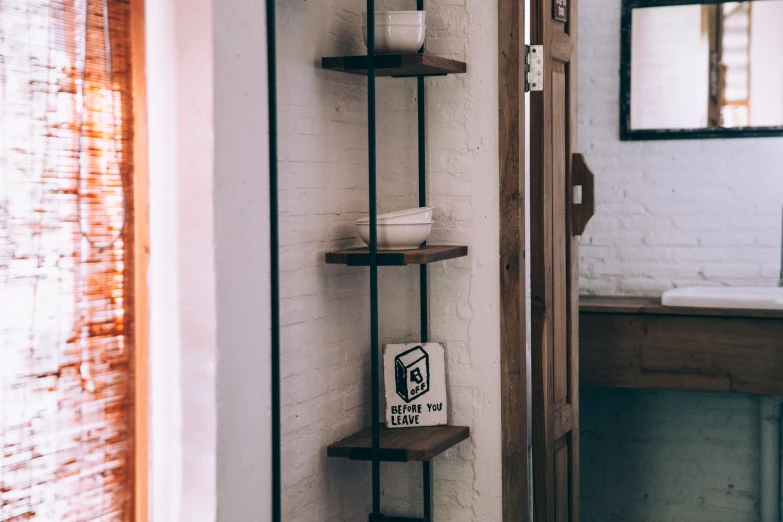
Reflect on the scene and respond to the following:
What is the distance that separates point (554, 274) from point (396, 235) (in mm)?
744

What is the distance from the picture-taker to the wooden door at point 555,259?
2801 millimetres

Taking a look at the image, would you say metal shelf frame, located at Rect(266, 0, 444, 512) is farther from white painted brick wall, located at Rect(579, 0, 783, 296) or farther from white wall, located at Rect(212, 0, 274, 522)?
white painted brick wall, located at Rect(579, 0, 783, 296)

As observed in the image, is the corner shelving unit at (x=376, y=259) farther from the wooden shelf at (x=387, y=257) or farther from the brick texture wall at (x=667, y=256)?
the brick texture wall at (x=667, y=256)

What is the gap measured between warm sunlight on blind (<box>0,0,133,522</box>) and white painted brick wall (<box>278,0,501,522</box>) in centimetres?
56

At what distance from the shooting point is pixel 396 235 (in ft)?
8.04

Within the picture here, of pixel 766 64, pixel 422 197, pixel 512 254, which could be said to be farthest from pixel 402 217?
pixel 766 64

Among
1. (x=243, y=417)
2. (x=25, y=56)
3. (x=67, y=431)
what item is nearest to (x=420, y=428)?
(x=243, y=417)

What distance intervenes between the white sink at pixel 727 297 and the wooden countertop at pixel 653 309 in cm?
2

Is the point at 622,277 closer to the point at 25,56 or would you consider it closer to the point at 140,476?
the point at 140,476

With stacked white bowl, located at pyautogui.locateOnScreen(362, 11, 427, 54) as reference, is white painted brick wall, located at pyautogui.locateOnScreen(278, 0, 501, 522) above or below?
below

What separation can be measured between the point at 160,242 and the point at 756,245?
2.74 metres

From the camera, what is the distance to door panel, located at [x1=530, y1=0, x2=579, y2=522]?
280cm

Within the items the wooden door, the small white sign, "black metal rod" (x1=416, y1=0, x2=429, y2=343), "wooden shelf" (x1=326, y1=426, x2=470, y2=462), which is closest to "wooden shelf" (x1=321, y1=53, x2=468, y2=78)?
"black metal rod" (x1=416, y1=0, x2=429, y2=343)

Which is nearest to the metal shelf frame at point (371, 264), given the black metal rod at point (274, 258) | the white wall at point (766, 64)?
the black metal rod at point (274, 258)
